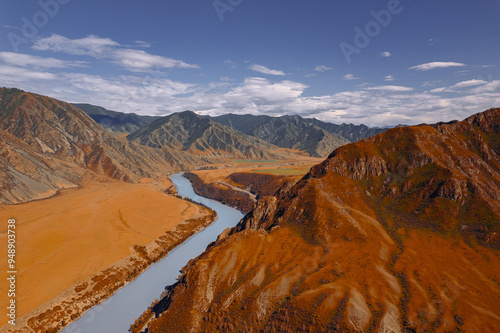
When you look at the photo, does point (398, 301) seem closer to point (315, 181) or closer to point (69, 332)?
point (315, 181)

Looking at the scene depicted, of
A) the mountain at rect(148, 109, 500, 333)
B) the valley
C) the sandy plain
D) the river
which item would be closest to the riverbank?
the sandy plain

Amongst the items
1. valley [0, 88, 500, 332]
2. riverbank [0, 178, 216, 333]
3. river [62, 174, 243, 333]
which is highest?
valley [0, 88, 500, 332]

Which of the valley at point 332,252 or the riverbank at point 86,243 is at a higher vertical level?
the valley at point 332,252

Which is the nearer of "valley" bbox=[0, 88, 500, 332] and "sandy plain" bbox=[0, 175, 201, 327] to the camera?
"valley" bbox=[0, 88, 500, 332]

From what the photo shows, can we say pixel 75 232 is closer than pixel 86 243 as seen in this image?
No

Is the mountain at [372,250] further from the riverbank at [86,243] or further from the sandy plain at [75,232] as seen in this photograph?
the sandy plain at [75,232]

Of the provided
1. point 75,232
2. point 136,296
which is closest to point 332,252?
point 136,296

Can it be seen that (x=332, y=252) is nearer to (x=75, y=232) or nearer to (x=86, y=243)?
(x=86, y=243)

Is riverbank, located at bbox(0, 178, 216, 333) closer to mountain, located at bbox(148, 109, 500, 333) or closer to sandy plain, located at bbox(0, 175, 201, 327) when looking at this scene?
sandy plain, located at bbox(0, 175, 201, 327)

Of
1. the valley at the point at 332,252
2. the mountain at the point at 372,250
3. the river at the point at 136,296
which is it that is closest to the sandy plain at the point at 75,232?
the valley at the point at 332,252
